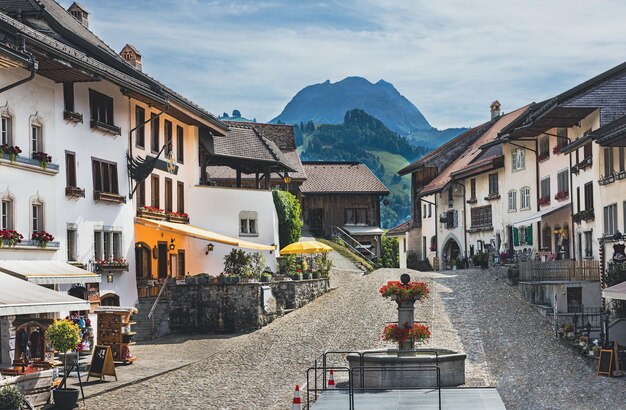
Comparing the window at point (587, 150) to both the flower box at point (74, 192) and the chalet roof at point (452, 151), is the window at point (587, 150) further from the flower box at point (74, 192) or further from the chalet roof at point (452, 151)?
the chalet roof at point (452, 151)

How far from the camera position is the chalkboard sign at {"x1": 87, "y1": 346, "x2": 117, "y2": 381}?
90.5 feet

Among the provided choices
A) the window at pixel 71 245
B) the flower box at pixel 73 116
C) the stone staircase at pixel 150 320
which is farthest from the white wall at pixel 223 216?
the flower box at pixel 73 116

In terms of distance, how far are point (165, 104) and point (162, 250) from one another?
22.8 ft

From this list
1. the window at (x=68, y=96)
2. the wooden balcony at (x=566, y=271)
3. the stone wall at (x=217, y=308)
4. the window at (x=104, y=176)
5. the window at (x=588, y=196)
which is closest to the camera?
the window at (x=68, y=96)

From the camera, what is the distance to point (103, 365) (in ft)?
90.7

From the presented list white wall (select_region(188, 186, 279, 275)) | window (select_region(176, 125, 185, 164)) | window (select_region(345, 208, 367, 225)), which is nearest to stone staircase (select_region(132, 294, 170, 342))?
white wall (select_region(188, 186, 279, 275))

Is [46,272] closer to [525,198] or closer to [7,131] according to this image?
[7,131]

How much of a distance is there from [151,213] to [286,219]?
1390 cm

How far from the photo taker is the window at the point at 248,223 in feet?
169

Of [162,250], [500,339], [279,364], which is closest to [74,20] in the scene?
[162,250]

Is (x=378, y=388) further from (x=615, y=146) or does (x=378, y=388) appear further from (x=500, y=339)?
(x=615, y=146)

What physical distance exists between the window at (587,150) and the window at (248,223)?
16655 mm

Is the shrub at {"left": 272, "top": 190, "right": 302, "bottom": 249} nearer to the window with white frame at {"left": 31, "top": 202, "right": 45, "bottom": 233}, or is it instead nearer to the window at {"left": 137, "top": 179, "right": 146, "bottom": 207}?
the window at {"left": 137, "top": 179, "right": 146, "bottom": 207}

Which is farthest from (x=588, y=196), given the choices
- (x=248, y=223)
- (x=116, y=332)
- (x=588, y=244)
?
(x=116, y=332)
